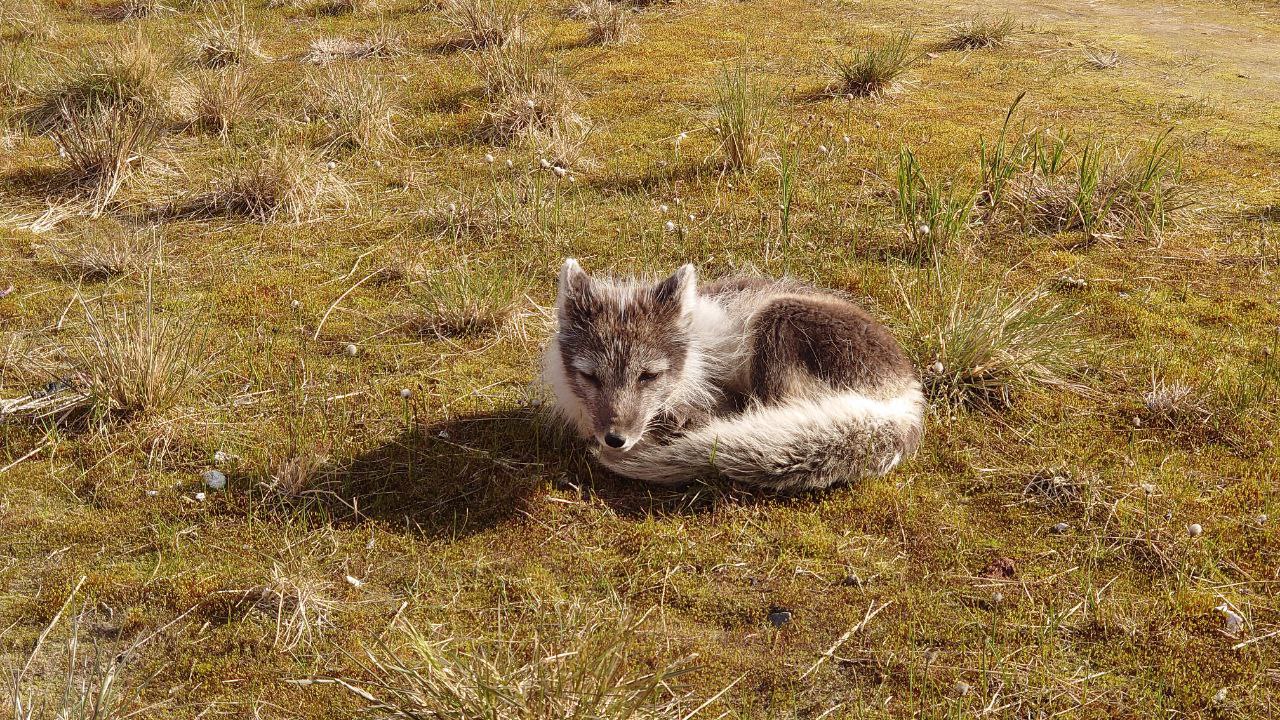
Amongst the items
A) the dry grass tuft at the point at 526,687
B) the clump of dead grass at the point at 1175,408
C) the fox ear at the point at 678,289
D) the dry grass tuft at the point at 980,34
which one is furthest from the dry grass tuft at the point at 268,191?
Answer: the dry grass tuft at the point at 980,34

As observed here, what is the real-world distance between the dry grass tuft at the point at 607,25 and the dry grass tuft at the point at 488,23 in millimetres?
842

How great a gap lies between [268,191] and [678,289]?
401 centimetres

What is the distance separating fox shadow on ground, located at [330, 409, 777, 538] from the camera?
4.23 metres

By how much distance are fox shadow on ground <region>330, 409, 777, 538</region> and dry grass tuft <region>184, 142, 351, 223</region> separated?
3031 millimetres

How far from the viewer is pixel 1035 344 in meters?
5.13

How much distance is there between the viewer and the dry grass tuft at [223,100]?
26.4 feet

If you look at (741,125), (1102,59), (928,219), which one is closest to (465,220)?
(741,125)

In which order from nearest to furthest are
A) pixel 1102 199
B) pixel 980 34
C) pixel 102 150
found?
pixel 1102 199, pixel 102 150, pixel 980 34

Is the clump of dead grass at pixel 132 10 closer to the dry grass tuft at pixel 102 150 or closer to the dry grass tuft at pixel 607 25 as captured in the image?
the dry grass tuft at pixel 102 150

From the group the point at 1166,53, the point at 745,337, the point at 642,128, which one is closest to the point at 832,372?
the point at 745,337

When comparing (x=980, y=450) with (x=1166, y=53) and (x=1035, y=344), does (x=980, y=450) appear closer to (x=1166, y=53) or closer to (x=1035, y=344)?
(x=1035, y=344)

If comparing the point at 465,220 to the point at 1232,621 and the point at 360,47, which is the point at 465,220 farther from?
the point at 1232,621

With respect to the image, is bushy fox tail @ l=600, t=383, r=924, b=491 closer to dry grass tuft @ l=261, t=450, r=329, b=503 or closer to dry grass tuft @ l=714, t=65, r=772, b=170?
dry grass tuft @ l=261, t=450, r=329, b=503

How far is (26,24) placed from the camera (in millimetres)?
10312
